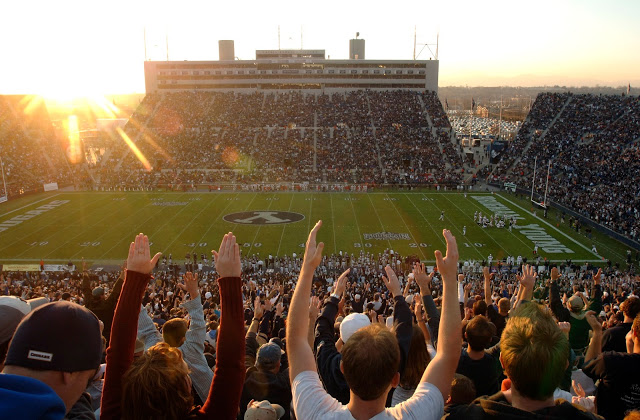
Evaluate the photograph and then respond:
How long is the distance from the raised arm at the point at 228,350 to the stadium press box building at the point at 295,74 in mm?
70506

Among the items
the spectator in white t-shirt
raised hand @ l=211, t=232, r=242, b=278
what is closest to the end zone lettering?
raised hand @ l=211, t=232, r=242, b=278

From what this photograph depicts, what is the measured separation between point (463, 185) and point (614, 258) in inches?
747

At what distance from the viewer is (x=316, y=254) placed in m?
3.03

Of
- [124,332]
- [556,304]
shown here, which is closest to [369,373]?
[124,332]

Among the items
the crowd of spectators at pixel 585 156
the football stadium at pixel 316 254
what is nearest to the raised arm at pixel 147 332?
the football stadium at pixel 316 254

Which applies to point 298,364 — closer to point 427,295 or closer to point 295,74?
point 427,295

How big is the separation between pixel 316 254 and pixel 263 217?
32.4m

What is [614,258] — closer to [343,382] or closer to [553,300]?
[553,300]

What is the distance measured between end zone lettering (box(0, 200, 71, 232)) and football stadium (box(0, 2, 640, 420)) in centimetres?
29

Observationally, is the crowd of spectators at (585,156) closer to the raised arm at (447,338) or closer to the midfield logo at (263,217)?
the midfield logo at (263,217)

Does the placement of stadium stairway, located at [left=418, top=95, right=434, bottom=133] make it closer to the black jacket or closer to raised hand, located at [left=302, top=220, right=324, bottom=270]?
the black jacket

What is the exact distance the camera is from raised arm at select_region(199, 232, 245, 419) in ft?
8.30

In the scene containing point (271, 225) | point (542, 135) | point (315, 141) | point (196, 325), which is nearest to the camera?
point (196, 325)

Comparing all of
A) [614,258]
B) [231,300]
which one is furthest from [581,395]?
[614,258]
